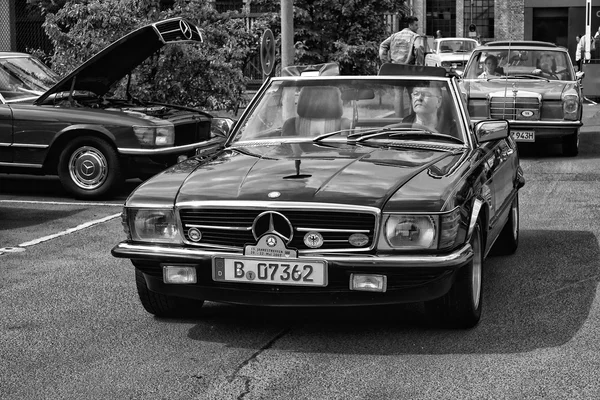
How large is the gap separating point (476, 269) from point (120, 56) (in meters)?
7.03

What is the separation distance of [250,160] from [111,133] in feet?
18.4

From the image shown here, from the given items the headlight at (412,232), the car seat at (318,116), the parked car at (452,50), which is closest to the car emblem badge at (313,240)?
the headlight at (412,232)

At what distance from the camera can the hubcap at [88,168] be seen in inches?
460

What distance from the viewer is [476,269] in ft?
19.7

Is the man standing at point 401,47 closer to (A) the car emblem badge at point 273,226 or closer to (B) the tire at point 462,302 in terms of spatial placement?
(B) the tire at point 462,302

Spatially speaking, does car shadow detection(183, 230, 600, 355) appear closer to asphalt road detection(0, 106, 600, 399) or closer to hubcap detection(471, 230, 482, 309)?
asphalt road detection(0, 106, 600, 399)

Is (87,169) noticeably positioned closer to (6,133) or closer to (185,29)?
(6,133)

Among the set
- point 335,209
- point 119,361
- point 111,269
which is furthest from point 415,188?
point 111,269

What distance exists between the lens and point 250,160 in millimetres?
6191

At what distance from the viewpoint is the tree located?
69.1ft

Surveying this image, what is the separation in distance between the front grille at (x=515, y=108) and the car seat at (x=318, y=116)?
869cm

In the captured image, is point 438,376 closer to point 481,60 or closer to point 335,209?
point 335,209

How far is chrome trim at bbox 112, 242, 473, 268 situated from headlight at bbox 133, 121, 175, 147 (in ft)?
19.5

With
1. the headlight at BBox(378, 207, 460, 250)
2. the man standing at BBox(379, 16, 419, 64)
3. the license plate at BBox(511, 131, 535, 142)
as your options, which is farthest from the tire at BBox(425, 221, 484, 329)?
the man standing at BBox(379, 16, 419, 64)
